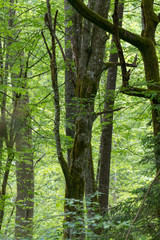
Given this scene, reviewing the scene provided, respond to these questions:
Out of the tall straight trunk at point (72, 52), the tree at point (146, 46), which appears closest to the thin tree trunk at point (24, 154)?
the tall straight trunk at point (72, 52)

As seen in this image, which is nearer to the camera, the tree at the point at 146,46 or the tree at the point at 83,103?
the tree at the point at 146,46

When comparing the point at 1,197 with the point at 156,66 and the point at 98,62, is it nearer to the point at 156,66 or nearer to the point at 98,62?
the point at 98,62

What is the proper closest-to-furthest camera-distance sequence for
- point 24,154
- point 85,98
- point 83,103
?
point 85,98 < point 83,103 < point 24,154

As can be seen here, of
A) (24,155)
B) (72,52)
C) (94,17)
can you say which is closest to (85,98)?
(94,17)

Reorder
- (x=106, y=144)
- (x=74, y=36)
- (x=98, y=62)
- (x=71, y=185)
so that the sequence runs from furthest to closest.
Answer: (x=106, y=144) → (x=74, y=36) → (x=98, y=62) → (x=71, y=185)

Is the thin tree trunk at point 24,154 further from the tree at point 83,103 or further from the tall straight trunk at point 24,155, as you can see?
the tree at point 83,103

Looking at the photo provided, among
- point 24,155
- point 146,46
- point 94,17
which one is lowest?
point 24,155

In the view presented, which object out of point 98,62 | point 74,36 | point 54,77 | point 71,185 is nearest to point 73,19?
point 74,36

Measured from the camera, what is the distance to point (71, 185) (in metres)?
4.38

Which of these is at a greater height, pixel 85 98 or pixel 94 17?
pixel 94 17

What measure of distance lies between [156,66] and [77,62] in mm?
1497

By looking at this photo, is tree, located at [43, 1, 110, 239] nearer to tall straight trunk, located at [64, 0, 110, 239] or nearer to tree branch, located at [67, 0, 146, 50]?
tall straight trunk, located at [64, 0, 110, 239]

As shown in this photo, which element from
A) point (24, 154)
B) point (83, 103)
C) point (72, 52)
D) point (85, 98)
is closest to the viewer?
point (85, 98)

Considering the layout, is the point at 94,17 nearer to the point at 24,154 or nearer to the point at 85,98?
the point at 85,98
